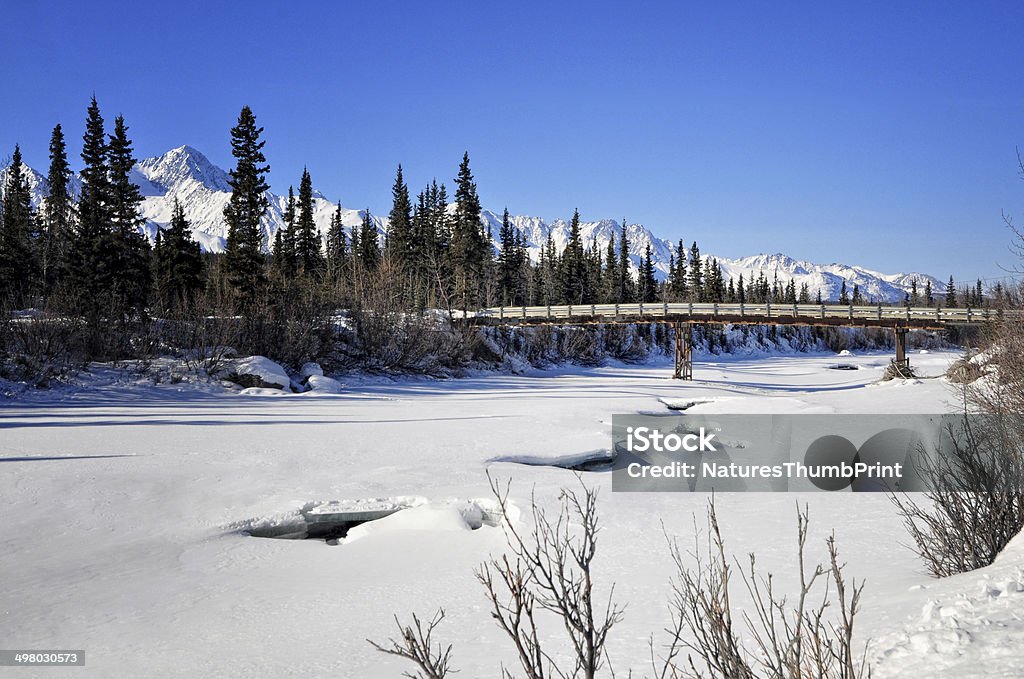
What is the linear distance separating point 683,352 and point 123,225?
34996 millimetres

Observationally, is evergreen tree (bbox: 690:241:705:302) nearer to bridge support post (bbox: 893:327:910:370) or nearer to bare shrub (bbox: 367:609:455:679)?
bridge support post (bbox: 893:327:910:370)

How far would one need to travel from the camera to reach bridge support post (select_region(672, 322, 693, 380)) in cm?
3915

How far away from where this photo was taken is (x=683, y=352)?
131ft

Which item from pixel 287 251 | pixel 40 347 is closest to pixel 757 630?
pixel 40 347

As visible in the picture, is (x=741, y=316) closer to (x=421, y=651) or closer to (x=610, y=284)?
(x=610, y=284)

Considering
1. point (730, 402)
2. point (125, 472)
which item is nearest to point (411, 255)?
point (730, 402)

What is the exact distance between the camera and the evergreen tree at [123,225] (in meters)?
38.9

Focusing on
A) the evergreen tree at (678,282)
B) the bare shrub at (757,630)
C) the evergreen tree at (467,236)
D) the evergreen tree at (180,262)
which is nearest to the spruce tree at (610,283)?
the evergreen tree at (678,282)

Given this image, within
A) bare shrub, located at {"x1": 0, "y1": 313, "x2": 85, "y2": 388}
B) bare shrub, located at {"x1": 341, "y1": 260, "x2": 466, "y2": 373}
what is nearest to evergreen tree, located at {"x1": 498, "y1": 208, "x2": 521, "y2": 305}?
bare shrub, located at {"x1": 341, "y1": 260, "x2": 466, "y2": 373}

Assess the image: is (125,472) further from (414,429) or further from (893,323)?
(893,323)

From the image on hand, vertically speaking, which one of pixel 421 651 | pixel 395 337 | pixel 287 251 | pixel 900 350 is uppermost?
pixel 287 251

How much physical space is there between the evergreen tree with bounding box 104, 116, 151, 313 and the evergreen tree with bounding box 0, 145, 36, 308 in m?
4.95

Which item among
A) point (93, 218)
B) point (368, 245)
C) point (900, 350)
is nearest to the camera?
point (900, 350)

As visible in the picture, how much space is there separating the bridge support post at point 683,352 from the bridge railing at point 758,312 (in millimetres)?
1132
